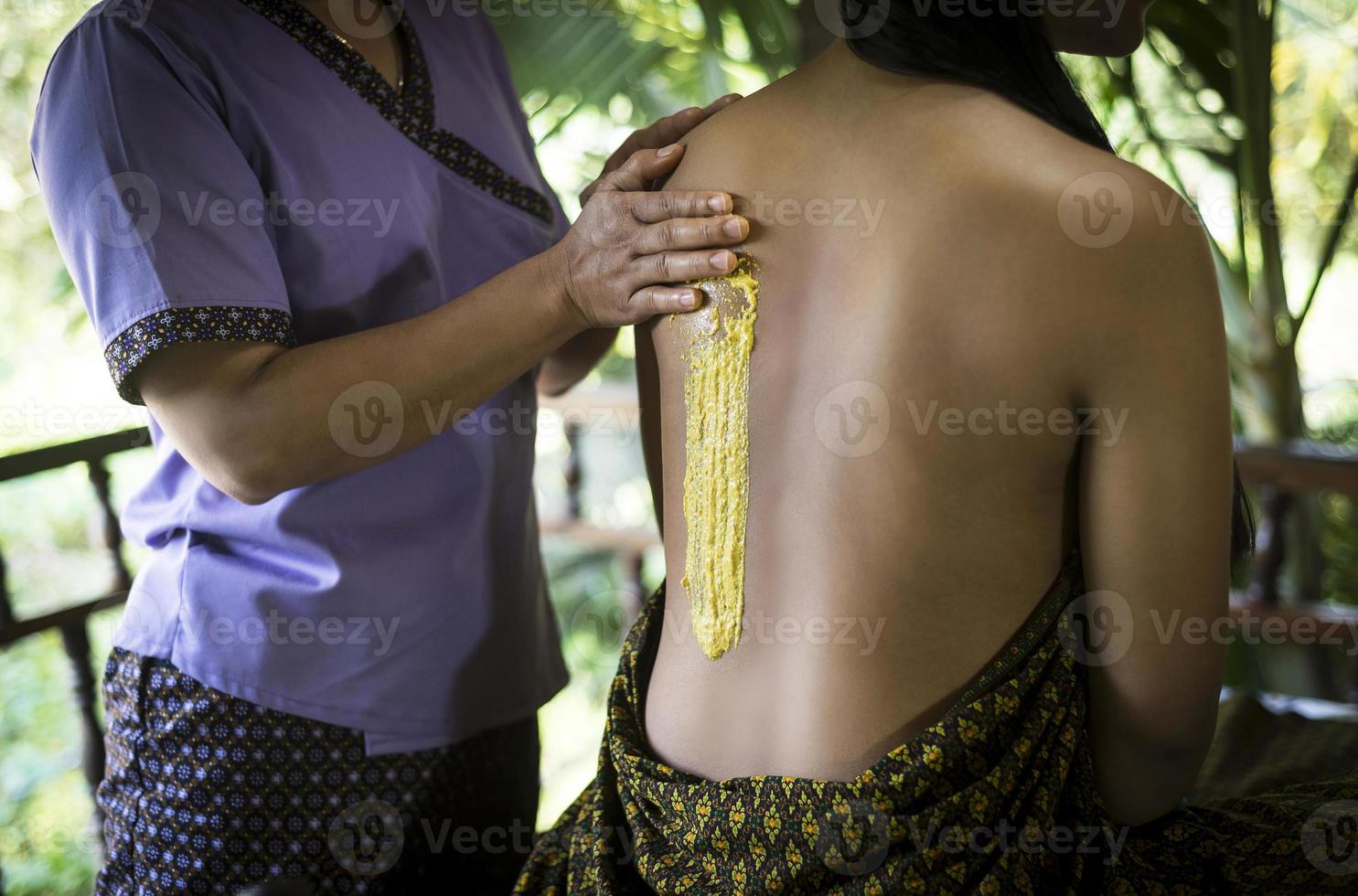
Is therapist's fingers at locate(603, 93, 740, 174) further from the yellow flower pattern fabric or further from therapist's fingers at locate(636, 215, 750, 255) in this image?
the yellow flower pattern fabric

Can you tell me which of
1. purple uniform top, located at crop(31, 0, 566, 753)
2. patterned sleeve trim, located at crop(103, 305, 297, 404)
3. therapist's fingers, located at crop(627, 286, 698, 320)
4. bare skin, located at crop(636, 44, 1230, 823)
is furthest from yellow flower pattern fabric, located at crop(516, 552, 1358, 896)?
patterned sleeve trim, located at crop(103, 305, 297, 404)

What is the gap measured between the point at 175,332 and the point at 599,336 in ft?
2.03

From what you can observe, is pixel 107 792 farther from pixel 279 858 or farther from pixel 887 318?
pixel 887 318

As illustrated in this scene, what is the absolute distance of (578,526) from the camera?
2691 millimetres

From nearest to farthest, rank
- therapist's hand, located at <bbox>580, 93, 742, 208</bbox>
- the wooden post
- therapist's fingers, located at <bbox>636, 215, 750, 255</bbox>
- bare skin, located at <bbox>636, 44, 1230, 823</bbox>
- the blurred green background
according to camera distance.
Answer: bare skin, located at <bbox>636, 44, 1230, 823</bbox>, therapist's fingers, located at <bbox>636, 215, 750, 255</bbox>, therapist's hand, located at <bbox>580, 93, 742, 208</bbox>, the blurred green background, the wooden post

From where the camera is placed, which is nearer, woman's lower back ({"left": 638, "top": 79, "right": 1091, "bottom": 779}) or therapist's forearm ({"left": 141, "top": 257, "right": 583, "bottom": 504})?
woman's lower back ({"left": 638, "top": 79, "right": 1091, "bottom": 779})

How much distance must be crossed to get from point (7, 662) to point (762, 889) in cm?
397

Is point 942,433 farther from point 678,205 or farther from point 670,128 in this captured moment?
point 670,128

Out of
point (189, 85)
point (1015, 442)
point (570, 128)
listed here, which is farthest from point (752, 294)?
point (570, 128)

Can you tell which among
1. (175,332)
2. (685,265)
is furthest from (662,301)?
(175,332)

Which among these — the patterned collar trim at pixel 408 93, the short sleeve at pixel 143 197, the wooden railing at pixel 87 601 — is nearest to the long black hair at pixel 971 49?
the patterned collar trim at pixel 408 93

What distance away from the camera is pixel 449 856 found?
4.15 feet

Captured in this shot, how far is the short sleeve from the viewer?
957 millimetres

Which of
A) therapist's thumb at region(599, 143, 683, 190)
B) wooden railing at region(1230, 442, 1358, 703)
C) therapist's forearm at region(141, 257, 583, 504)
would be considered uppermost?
therapist's thumb at region(599, 143, 683, 190)
